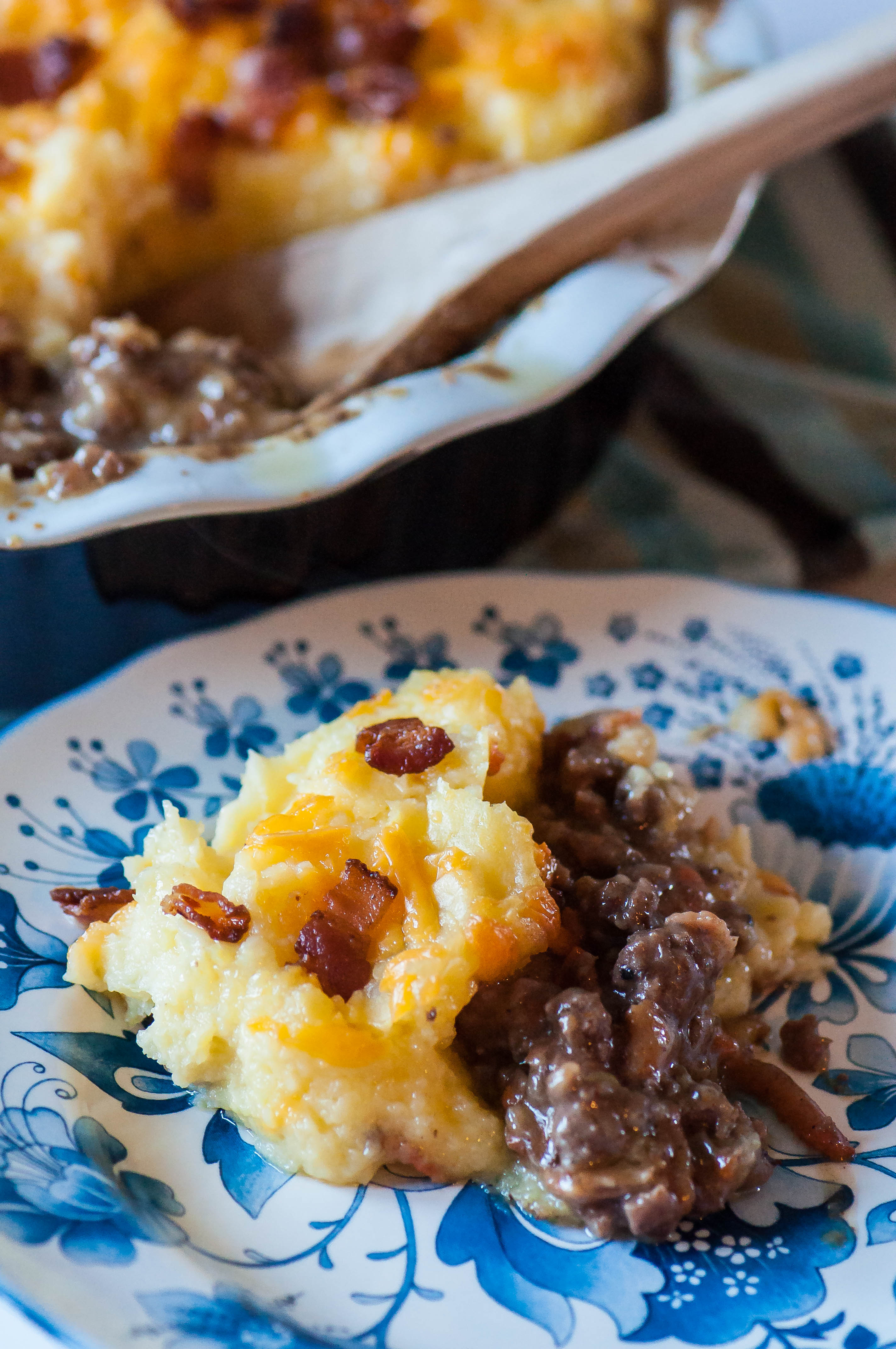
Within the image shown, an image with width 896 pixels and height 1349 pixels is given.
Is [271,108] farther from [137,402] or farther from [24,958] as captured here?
[24,958]

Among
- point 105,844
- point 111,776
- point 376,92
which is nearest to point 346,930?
point 105,844

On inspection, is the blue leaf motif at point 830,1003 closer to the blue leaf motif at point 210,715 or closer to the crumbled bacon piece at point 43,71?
the blue leaf motif at point 210,715

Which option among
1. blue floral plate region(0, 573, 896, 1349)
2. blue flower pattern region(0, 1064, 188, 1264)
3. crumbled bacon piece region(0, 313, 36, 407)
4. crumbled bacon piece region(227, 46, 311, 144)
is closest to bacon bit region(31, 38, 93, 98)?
crumbled bacon piece region(227, 46, 311, 144)

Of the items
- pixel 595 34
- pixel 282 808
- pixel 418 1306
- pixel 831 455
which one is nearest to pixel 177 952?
pixel 282 808

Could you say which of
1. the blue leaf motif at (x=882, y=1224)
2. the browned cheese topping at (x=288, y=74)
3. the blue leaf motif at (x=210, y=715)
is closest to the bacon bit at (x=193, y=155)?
the browned cheese topping at (x=288, y=74)

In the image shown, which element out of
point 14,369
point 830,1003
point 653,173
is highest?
point 653,173

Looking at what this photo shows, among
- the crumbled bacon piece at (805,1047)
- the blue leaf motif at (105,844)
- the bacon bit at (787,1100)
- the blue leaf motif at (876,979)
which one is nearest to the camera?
the bacon bit at (787,1100)

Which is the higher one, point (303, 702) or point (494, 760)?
point (494, 760)
